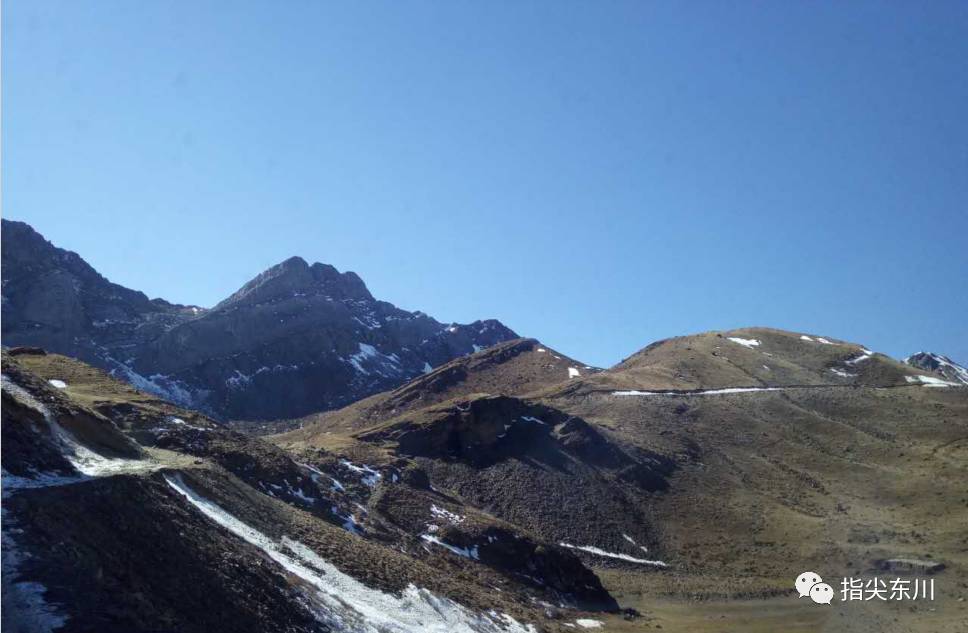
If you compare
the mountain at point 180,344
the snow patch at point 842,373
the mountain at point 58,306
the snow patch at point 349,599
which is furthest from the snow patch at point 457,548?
the mountain at point 58,306

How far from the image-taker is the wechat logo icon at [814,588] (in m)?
55.9

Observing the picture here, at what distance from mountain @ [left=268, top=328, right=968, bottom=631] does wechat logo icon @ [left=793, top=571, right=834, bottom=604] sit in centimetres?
125

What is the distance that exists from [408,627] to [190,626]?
12.2 metres

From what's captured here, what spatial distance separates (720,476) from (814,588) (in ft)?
82.9

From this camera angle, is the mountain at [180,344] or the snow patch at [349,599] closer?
the snow patch at [349,599]

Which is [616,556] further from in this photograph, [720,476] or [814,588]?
[720,476]

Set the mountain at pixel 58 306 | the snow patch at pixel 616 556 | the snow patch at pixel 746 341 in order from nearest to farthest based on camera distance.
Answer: the snow patch at pixel 616 556 → the snow patch at pixel 746 341 → the mountain at pixel 58 306

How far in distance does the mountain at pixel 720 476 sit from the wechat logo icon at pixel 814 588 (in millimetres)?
1252

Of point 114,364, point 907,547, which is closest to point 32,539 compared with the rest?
point 907,547

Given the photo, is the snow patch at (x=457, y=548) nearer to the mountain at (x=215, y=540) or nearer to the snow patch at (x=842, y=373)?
the mountain at (x=215, y=540)

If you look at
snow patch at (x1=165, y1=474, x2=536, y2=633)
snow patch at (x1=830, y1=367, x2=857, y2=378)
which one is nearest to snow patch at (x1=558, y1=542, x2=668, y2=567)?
snow patch at (x1=165, y1=474, x2=536, y2=633)

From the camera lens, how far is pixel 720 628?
50.8 meters

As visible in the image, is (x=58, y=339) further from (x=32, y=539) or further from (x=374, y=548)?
(x=32, y=539)

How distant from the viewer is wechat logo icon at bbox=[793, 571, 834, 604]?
55.9 metres
